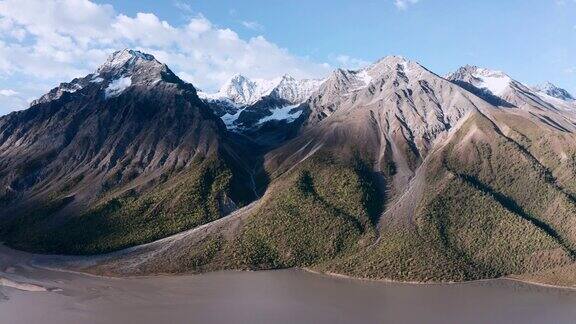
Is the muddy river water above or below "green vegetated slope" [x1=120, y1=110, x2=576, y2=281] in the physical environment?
below

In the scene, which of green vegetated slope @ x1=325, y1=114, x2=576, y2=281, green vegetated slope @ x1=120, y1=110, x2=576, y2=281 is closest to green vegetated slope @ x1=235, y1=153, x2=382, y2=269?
green vegetated slope @ x1=120, y1=110, x2=576, y2=281

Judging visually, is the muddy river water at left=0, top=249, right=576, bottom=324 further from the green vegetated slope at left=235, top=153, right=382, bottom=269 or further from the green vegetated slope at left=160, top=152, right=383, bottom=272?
the green vegetated slope at left=235, top=153, right=382, bottom=269

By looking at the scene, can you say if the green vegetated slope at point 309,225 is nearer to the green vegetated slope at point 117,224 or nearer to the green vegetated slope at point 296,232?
the green vegetated slope at point 296,232

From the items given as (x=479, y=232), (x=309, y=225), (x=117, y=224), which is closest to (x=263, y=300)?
(x=309, y=225)

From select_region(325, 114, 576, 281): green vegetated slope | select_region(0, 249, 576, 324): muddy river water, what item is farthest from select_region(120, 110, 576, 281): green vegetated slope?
select_region(0, 249, 576, 324): muddy river water

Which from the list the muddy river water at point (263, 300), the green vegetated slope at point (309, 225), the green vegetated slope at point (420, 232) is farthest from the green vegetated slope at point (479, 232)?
the green vegetated slope at point (309, 225)

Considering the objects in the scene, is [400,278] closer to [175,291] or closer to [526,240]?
[526,240]

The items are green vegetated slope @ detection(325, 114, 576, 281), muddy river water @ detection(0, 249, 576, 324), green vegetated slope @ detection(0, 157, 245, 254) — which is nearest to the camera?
muddy river water @ detection(0, 249, 576, 324)

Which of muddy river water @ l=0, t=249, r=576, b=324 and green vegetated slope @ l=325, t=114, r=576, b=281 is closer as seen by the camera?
muddy river water @ l=0, t=249, r=576, b=324

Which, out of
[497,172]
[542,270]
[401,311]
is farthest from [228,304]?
[497,172]

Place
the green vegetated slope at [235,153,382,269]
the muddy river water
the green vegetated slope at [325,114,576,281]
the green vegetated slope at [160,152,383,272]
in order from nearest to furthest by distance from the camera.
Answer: the muddy river water, the green vegetated slope at [325,114,576,281], the green vegetated slope at [160,152,383,272], the green vegetated slope at [235,153,382,269]
